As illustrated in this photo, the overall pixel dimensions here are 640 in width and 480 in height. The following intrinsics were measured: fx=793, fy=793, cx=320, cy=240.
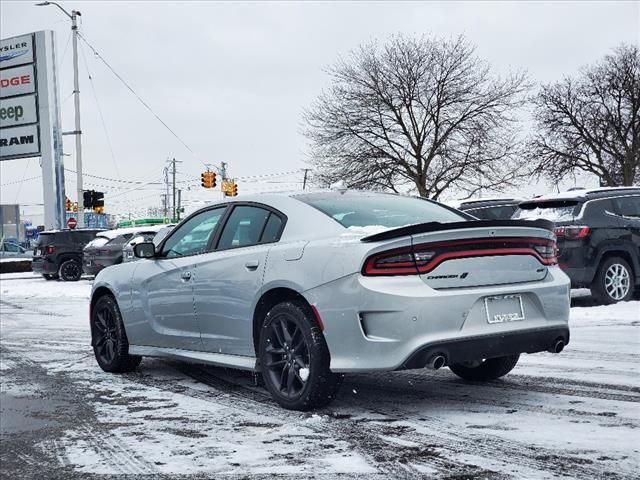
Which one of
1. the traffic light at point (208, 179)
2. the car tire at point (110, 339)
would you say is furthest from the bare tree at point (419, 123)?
the car tire at point (110, 339)

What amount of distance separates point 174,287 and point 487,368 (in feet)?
8.40

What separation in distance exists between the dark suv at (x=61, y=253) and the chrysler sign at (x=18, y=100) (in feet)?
39.0

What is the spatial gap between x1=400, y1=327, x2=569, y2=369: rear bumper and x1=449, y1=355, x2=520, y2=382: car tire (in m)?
0.92

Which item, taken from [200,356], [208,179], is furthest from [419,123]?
[200,356]

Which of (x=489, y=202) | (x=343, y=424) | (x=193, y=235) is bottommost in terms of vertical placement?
(x=343, y=424)

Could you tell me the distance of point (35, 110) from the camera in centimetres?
3522

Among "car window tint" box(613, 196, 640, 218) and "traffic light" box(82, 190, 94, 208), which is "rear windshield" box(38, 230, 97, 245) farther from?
"car window tint" box(613, 196, 640, 218)

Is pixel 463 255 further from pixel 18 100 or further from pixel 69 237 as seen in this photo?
pixel 18 100

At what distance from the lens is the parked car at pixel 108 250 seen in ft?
68.8

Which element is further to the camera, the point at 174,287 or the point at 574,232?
the point at 574,232

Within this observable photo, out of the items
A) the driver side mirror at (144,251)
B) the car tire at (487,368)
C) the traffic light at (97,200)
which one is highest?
the traffic light at (97,200)

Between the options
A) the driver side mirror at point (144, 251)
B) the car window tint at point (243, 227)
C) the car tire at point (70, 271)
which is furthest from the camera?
the car tire at point (70, 271)

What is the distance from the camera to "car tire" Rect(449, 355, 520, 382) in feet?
19.8

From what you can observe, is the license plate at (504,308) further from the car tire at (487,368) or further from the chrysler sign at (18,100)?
the chrysler sign at (18,100)
